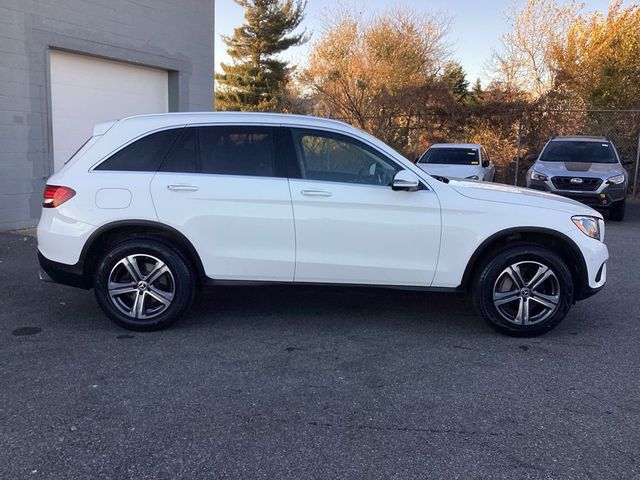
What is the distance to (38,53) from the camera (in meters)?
9.40

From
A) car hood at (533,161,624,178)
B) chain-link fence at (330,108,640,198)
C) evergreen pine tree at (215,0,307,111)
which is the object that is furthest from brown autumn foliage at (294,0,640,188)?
evergreen pine tree at (215,0,307,111)

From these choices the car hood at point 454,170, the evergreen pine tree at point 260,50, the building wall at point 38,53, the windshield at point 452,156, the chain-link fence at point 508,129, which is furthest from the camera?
the evergreen pine tree at point 260,50

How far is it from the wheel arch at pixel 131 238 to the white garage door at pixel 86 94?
6.03 metres

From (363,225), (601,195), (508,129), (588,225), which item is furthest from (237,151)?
(508,129)

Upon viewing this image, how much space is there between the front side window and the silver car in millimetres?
7982

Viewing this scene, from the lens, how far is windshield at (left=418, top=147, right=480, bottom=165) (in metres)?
13.5

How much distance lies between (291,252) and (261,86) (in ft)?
101

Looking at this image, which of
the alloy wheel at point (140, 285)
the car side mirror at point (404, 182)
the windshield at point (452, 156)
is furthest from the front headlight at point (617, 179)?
the alloy wheel at point (140, 285)

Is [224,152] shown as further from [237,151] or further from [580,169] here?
[580,169]

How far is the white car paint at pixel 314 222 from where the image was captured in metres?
4.74

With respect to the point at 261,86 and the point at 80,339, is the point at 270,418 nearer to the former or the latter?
the point at 80,339

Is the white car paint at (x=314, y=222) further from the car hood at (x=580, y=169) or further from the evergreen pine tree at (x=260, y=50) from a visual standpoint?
the evergreen pine tree at (x=260, y=50)

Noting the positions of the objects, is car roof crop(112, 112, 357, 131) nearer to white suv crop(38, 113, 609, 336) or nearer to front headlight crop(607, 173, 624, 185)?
white suv crop(38, 113, 609, 336)

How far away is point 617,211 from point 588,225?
8102 mm
